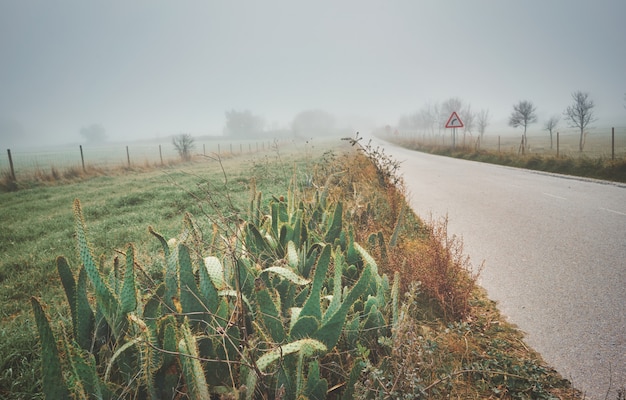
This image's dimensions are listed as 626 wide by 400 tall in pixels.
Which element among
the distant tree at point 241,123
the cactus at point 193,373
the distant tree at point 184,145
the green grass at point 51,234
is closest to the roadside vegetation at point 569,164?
the green grass at point 51,234

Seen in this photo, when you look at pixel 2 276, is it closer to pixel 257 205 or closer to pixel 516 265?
pixel 257 205

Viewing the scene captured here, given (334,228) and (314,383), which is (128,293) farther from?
(334,228)

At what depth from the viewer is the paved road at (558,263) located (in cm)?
251

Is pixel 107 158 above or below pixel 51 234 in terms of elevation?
above

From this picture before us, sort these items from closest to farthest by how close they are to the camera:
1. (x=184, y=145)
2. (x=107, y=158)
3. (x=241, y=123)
Result: (x=184, y=145), (x=107, y=158), (x=241, y=123)

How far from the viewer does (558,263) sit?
4.09 meters

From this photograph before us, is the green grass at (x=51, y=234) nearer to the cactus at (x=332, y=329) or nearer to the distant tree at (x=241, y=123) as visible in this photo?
the cactus at (x=332, y=329)

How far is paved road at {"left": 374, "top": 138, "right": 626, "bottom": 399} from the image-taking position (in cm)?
251

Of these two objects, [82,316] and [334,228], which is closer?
[82,316]

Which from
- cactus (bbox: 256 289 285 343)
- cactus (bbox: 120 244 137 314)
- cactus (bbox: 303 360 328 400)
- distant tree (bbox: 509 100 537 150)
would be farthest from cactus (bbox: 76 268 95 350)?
distant tree (bbox: 509 100 537 150)

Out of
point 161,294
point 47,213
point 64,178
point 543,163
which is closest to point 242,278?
point 161,294

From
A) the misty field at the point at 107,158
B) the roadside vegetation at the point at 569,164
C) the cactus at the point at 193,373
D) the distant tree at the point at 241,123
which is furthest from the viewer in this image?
the distant tree at the point at 241,123

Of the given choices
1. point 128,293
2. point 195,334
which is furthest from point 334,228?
point 128,293

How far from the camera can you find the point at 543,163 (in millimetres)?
13883
